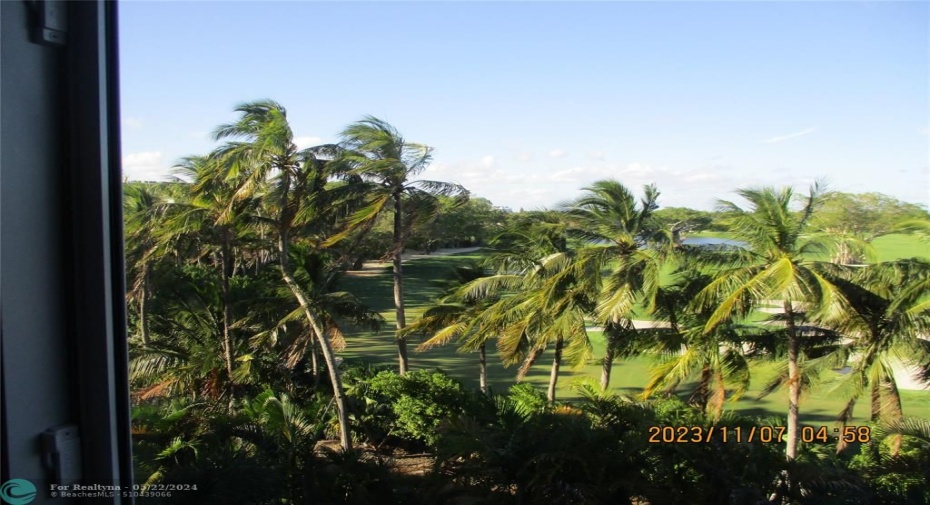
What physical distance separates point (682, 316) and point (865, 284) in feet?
5.91

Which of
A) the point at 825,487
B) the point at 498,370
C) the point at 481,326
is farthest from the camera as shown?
the point at 498,370

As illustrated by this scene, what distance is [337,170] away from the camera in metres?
5.46

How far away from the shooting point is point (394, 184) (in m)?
5.77

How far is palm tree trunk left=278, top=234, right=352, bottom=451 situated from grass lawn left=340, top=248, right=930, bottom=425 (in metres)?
0.65

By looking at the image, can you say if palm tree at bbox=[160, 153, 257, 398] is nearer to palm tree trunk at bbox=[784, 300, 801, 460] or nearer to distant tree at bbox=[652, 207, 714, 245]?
distant tree at bbox=[652, 207, 714, 245]

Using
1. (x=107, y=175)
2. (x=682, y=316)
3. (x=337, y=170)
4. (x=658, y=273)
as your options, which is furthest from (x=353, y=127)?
(x=107, y=175)

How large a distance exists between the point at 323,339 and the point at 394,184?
1.54 metres

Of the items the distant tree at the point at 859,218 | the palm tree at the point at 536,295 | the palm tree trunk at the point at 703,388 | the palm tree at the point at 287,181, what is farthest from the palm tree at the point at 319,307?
the distant tree at the point at 859,218

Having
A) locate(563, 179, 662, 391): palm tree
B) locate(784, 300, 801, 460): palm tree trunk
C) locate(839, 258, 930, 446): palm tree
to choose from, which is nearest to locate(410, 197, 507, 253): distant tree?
locate(563, 179, 662, 391): palm tree

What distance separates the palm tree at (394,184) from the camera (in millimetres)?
5402

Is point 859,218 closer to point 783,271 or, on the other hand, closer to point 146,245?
point 783,271

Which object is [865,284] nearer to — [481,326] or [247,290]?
[481,326]

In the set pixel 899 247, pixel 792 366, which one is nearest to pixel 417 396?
pixel 792 366

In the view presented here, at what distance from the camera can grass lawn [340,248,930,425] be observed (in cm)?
446
